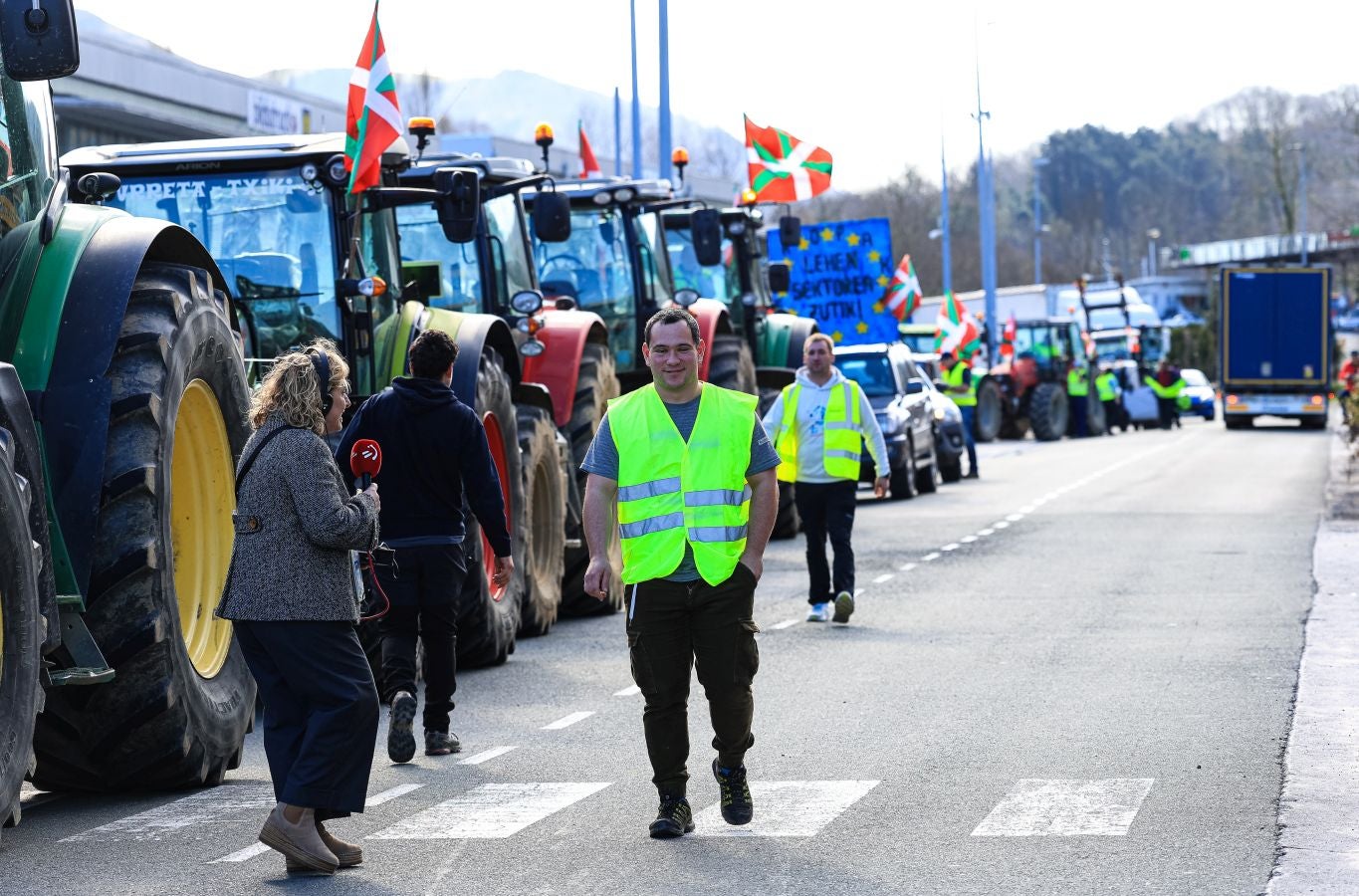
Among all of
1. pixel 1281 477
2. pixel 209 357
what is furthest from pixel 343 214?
pixel 1281 477

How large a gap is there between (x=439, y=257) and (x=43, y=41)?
7021 mm

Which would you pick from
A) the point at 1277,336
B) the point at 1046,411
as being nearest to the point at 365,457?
the point at 1046,411

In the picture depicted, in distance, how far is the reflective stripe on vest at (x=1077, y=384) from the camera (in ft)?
159

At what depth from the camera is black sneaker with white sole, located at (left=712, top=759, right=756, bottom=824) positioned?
742 cm

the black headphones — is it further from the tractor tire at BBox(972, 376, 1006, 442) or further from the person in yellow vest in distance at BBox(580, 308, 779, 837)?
the tractor tire at BBox(972, 376, 1006, 442)

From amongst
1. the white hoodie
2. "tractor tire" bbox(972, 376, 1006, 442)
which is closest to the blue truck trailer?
"tractor tire" bbox(972, 376, 1006, 442)

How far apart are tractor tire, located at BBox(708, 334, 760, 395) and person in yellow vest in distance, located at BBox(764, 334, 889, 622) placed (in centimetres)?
516

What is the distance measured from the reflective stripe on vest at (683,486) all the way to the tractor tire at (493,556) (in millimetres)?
3845

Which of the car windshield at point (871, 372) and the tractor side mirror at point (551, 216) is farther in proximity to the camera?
the car windshield at point (871, 372)

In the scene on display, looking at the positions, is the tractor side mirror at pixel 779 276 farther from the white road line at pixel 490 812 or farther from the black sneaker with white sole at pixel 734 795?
the black sneaker with white sole at pixel 734 795

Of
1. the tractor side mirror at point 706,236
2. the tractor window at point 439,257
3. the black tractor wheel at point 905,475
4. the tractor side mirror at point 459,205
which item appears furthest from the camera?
the black tractor wheel at point 905,475

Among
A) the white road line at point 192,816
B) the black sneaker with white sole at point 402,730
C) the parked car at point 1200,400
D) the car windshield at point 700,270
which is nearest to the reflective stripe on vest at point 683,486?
the white road line at point 192,816

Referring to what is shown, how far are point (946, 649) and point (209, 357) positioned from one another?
17.3ft

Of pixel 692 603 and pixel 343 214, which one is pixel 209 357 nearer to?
pixel 692 603
